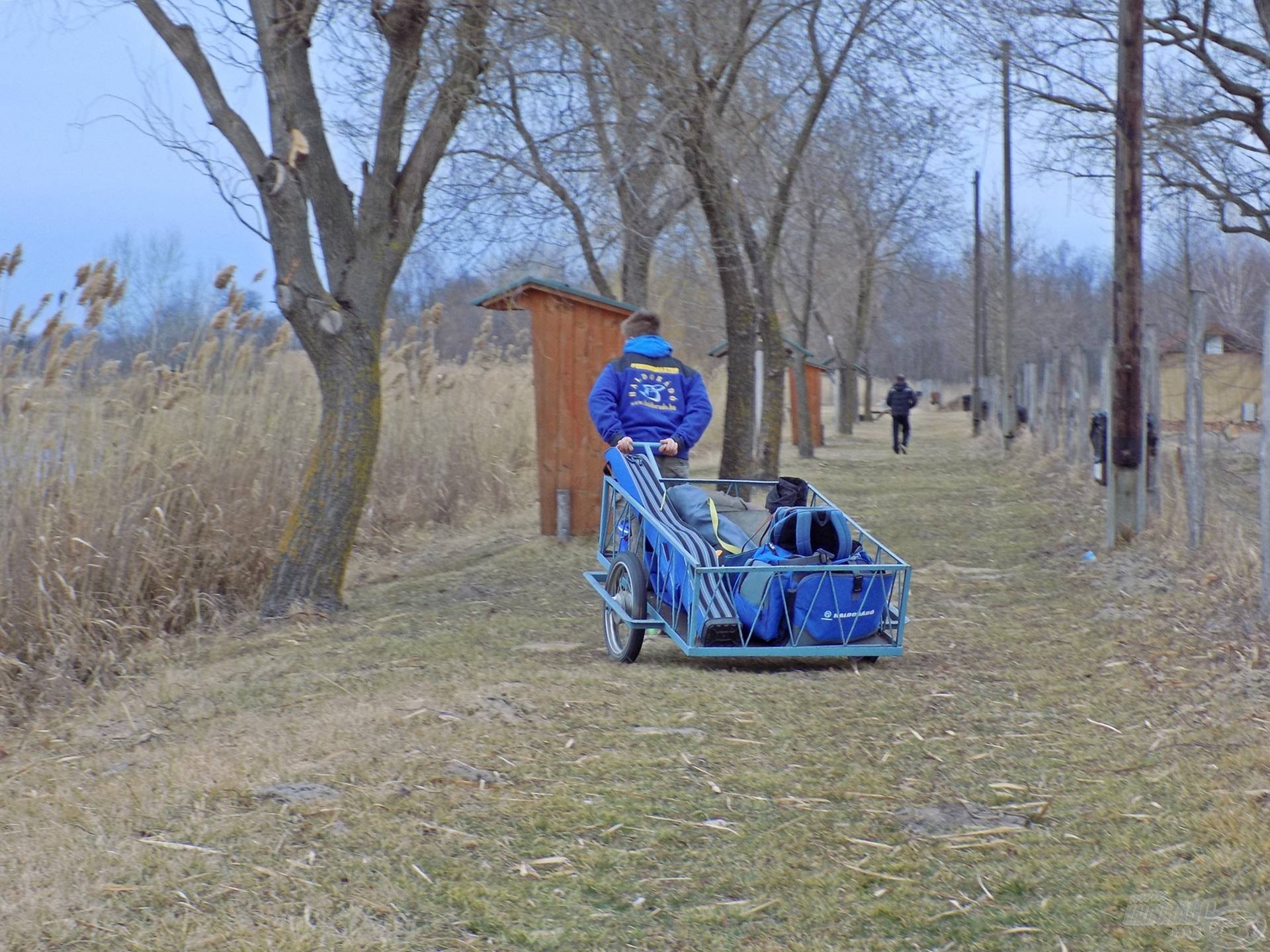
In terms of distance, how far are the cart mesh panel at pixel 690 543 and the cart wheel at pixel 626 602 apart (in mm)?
260

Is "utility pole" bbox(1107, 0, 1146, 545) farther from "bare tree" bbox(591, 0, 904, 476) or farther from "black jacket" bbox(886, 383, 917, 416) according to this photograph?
"black jacket" bbox(886, 383, 917, 416)

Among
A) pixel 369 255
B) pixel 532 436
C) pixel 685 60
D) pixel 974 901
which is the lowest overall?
pixel 974 901

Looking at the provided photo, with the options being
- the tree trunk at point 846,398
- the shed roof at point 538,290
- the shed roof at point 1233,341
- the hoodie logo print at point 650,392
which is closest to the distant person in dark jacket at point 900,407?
the tree trunk at point 846,398

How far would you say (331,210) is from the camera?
9.03 metres

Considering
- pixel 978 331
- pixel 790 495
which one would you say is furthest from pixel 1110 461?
pixel 978 331

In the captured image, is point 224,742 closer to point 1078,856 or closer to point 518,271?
point 1078,856

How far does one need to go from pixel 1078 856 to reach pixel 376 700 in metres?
3.14

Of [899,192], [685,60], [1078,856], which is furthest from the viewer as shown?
[899,192]

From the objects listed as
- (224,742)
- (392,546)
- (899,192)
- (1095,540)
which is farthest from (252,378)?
(899,192)

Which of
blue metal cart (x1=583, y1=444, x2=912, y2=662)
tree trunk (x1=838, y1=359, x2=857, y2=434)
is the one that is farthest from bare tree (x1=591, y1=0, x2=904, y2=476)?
tree trunk (x1=838, y1=359, x2=857, y2=434)

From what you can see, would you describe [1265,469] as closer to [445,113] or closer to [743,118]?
[445,113]

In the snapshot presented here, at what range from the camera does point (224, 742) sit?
18.2ft

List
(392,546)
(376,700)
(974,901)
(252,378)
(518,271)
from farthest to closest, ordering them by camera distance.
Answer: (518,271) < (392,546) < (252,378) < (376,700) < (974,901)

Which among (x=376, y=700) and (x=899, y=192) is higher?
(x=899, y=192)
